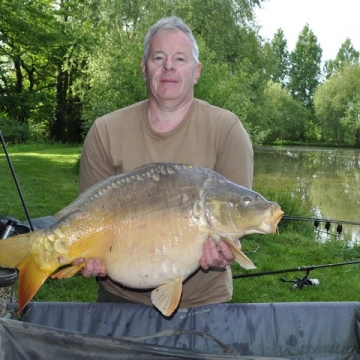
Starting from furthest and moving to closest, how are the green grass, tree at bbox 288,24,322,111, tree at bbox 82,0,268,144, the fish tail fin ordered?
tree at bbox 288,24,322,111, tree at bbox 82,0,268,144, the green grass, the fish tail fin

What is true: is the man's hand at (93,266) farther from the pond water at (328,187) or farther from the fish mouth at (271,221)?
the pond water at (328,187)

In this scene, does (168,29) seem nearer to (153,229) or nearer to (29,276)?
(153,229)

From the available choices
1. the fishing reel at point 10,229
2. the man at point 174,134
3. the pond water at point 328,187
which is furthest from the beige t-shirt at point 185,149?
the pond water at point 328,187

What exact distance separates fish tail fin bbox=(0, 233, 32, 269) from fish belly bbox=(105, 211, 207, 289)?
185 mm

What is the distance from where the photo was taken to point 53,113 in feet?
57.7

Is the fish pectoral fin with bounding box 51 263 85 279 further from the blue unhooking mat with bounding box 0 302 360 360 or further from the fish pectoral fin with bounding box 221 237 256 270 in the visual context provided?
the fish pectoral fin with bounding box 221 237 256 270

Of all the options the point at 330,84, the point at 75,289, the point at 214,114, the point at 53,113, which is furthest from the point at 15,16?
the point at 330,84

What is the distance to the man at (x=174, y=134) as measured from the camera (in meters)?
1.42

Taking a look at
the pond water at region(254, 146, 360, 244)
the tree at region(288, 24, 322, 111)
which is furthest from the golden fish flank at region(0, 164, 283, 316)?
the tree at region(288, 24, 322, 111)

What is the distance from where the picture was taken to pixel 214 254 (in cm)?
121

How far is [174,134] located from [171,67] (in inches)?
7.1

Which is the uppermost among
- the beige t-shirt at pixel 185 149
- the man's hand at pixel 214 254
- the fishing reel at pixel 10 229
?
the beige t-shirt at pixel 185 149

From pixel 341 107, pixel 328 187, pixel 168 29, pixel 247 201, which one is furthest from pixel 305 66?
pixel 247 201

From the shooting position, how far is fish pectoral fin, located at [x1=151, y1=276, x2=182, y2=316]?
3.90 feet
